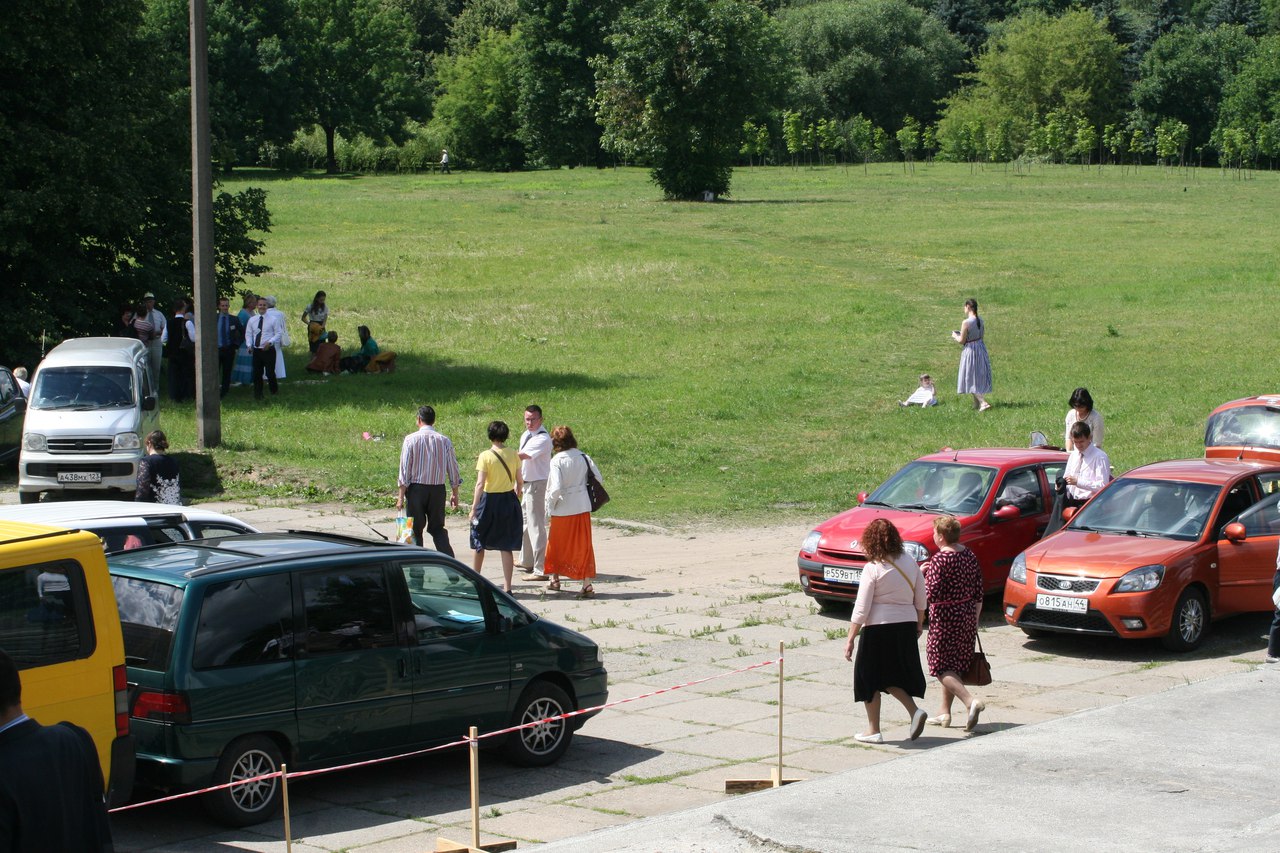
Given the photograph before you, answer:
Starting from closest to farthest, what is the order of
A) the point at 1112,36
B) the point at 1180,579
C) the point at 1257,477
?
the point at 1180,579 → the point at 1257,477 → the point at 1112,36

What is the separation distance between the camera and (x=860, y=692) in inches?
393

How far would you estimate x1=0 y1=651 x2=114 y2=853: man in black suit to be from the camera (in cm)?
469

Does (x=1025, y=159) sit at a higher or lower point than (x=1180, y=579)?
higher

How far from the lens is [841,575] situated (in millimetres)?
14039

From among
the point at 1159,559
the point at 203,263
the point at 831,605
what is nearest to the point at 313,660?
the point at 831,605

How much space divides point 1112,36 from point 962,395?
90.4 meters

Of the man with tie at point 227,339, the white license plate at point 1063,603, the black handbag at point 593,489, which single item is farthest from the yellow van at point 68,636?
the man with tie at point 227,339

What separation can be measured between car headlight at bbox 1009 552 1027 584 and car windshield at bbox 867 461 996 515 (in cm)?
124

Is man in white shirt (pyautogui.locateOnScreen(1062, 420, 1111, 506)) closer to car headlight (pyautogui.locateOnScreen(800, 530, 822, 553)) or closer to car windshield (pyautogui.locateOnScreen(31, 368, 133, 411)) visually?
car headlight (pyautogui.locateOnScreen(800, 530, 822, 553))

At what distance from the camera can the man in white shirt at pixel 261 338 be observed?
27016 mm

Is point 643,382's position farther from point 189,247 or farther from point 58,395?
point 58,395

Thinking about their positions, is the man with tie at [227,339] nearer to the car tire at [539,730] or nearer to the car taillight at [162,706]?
the car tire at [539,730]

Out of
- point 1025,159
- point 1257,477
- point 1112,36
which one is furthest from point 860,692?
point 1112,36

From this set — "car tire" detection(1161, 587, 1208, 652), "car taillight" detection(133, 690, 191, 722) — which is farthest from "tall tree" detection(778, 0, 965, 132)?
"car taillight" detection(133, 690, 191, 722)
